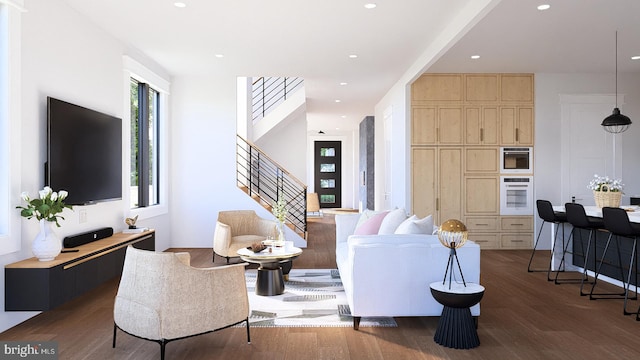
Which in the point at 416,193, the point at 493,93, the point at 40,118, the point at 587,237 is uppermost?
the point at 493,93

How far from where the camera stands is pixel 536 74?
7664mm

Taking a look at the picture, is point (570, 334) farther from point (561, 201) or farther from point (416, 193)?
point (561, 201)

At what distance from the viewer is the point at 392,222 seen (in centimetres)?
466

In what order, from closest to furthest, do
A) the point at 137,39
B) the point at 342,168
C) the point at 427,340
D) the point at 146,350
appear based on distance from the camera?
1. the point at 146,350
2. the point at 427,340
3. the point at 137,39
4. the point at 342,168

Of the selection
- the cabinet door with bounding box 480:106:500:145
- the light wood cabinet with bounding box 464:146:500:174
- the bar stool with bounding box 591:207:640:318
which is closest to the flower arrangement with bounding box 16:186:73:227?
the bar stool with bounding box 591:207:640:318

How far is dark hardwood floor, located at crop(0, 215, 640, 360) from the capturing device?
321cm

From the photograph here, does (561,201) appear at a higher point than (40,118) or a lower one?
lower

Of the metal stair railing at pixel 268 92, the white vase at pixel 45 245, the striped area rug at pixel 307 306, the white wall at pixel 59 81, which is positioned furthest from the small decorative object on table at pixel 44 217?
the metal stair railing at pixel 268 92

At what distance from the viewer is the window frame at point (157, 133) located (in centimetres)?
591

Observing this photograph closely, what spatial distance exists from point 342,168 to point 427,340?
534 inches

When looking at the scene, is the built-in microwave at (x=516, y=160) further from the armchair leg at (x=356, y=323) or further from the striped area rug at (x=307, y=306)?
the armchair leg at (x=356, y=323)

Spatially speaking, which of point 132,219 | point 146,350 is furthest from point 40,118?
point 146,350

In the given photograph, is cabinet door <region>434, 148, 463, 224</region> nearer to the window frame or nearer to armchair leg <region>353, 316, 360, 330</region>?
armchair leg <region>353, 316, 360, 330</region>

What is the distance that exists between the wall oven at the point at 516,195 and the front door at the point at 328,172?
9.76m
